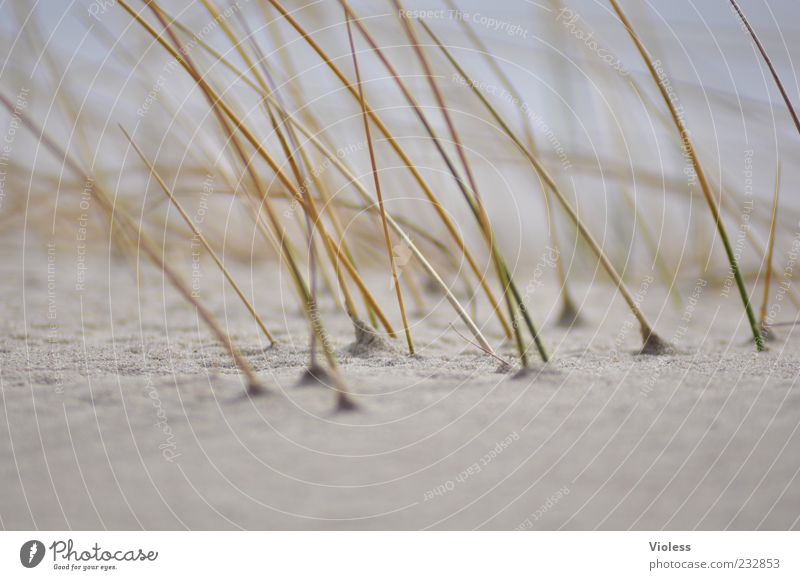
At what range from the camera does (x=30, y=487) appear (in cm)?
61

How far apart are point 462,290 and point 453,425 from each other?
559 millimetres

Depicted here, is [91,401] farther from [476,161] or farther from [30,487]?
[476,161]

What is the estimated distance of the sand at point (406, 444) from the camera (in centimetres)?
59

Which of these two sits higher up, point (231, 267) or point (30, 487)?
point (231, 267)

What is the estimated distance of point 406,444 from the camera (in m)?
0.63

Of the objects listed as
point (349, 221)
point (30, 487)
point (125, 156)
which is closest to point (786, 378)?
point (349, 221)

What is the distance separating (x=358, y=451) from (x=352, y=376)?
4.9 inches

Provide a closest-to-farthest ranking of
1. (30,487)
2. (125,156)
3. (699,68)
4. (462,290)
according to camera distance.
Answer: (30,487) → (699,68) → (462,290) → (125,156)

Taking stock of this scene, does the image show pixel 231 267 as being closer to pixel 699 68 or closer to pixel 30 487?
pixel 30 487

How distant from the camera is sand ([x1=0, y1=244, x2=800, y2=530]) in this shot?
59 cm

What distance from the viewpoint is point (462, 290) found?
119 centimetres

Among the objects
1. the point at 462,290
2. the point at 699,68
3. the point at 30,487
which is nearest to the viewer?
the point at 30,487

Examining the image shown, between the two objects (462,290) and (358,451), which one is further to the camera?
(462,290)
